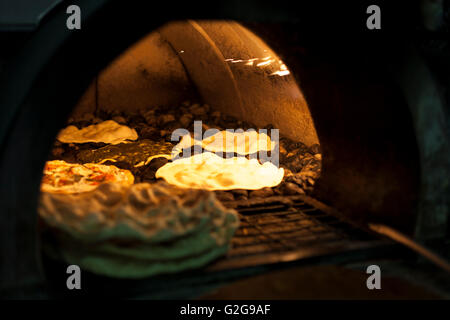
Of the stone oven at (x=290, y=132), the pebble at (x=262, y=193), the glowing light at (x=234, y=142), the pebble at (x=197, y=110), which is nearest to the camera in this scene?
the stone oven at (x=290, y=132)

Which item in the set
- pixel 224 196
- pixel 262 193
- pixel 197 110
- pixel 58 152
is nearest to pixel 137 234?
pixel 224 196

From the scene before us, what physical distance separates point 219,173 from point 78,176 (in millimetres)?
1298

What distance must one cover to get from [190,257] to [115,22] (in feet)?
4.05

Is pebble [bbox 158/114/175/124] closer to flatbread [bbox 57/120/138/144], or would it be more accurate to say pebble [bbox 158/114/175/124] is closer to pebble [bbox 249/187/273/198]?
flatbread [bbox 57/120/138/144]

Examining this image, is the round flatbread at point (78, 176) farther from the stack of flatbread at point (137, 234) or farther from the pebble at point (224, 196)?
the stack of flatbread at point (137, 234)

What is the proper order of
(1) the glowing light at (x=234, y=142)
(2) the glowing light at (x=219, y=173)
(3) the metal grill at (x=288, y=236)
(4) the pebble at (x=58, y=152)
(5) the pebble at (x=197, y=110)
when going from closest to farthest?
(3) the metal grill at (x=288, y=236) < (2) the glowing light at (x=219, y=173) < (4) the pebble at (x=58, y=152) < (1) the glowing light at (x=234, y=142) < (5) the pebble at (x=197, y=110)

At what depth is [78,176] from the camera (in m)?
4.14

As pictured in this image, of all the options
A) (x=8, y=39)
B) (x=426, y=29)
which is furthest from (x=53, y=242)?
(x=426, y=29)

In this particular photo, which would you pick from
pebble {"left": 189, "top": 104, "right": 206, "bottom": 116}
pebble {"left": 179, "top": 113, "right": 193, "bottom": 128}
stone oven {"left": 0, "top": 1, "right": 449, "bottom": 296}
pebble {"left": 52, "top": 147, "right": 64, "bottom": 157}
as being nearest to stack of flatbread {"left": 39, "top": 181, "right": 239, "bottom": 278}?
stone oven {"left": 0, "top": 1, "right": 449, "bottom": 296}

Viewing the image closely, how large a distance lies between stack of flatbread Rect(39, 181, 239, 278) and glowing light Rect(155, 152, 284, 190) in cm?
140

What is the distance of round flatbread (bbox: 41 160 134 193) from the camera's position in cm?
388

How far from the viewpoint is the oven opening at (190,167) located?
2312mm

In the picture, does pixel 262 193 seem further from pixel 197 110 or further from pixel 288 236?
pixel 197 110

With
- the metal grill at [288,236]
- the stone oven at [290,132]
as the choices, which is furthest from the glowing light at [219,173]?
the metal grill at [288,236]
